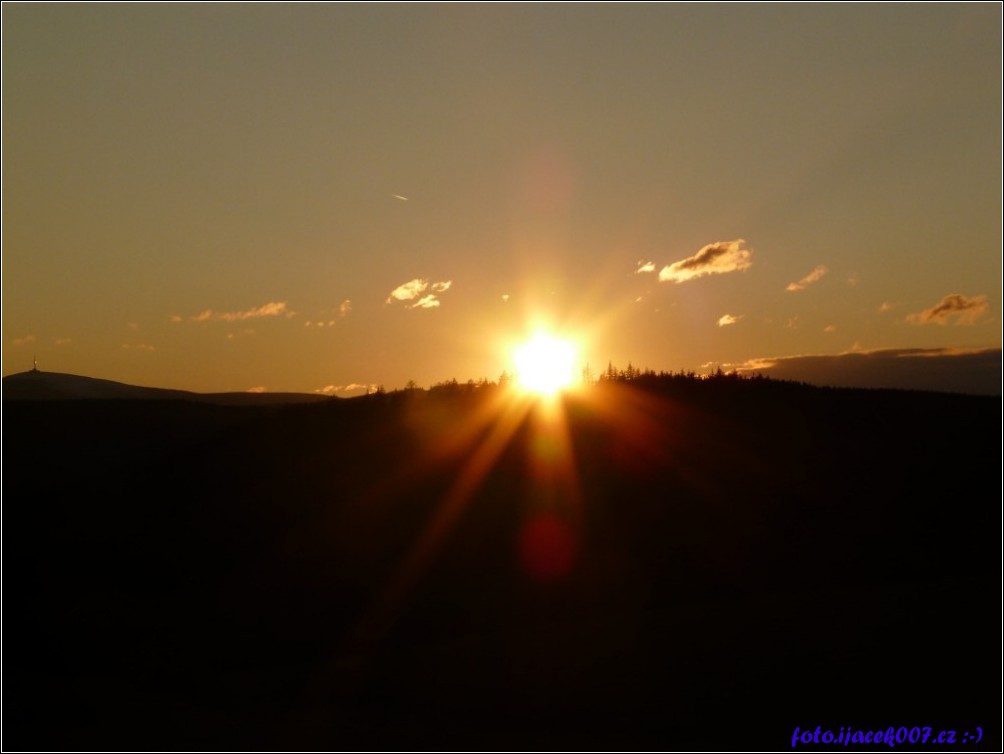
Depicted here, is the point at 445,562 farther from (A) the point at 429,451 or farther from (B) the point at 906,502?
(B) the point at 906,502

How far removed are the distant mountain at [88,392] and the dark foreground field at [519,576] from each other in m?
27.3

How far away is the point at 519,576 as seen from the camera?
16266mm

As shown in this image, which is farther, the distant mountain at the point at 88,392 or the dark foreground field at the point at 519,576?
the distant mountain at the point at 88,392

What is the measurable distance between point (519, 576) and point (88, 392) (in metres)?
44.1

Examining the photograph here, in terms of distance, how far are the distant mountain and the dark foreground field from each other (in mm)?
27340

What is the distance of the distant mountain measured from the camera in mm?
50875

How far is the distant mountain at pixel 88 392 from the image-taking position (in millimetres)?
Answer: 50875

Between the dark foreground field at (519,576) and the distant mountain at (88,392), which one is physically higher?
the distant mountain at (88,392)

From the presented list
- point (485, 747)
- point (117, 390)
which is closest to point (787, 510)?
point (485, 747)

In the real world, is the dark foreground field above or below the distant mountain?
below

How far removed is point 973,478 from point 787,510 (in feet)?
12.9

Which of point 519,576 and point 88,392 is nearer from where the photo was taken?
point 519,576

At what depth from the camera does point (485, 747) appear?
10.4 m

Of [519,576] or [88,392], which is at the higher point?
[88,392]
